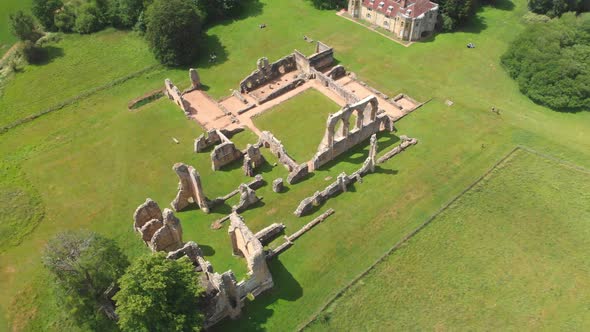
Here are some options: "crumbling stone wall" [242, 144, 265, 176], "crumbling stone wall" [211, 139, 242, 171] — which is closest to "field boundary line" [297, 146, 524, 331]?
"crumbling stone wall" [242, 144, 265, 176]

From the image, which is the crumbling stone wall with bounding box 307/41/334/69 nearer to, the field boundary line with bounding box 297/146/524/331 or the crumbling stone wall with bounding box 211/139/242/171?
the crumbling stone wall with bounding box 211/139/242/171

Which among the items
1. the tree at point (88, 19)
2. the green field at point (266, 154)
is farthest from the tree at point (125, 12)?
the tree at point (88, 19)

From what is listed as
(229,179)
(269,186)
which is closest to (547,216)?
(269,186)

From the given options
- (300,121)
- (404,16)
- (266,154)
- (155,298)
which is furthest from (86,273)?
(404,16)

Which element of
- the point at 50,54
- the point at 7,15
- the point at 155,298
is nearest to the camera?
the point at 155,298

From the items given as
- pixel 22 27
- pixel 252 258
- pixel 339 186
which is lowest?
pixel 339 186

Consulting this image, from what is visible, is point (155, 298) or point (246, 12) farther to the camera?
point (246, 12)

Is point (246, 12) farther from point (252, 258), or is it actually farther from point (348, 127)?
point (252, 258)
